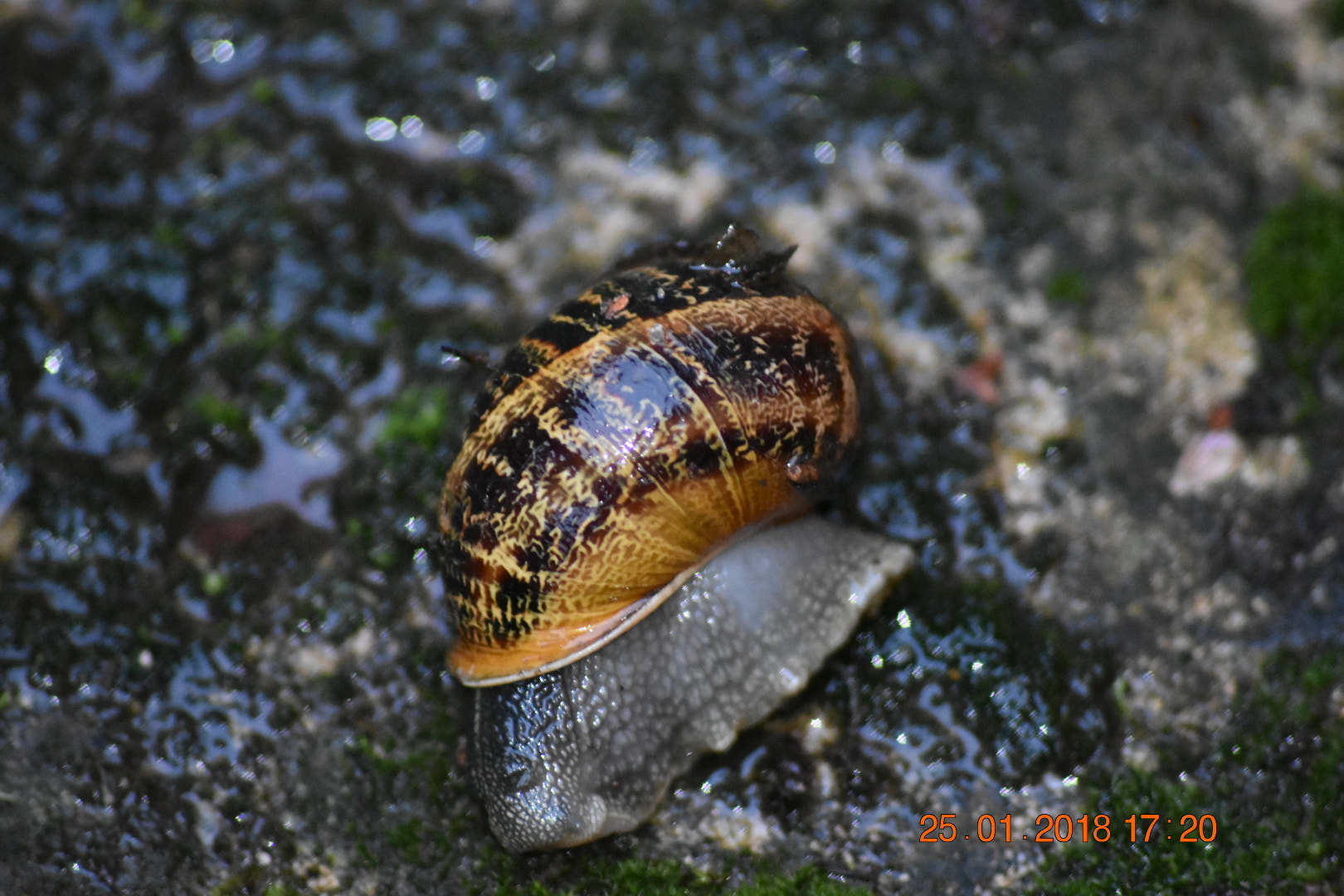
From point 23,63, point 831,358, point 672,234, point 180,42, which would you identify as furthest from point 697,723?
point 23,63

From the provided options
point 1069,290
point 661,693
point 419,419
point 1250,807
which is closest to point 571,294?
point 419,419

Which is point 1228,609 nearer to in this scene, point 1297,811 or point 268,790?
point 1297,811

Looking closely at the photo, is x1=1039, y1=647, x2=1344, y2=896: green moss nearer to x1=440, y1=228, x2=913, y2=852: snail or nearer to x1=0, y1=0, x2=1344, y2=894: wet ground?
x1=0, y1=0, x2=1344, y2=894: wet ground

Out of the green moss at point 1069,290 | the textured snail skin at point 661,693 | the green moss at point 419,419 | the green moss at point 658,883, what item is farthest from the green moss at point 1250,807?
the green moss at point 419,419

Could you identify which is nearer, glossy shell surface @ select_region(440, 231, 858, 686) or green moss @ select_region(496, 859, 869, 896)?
glossy shell surface @ select_region(440, 231, 858, 686)

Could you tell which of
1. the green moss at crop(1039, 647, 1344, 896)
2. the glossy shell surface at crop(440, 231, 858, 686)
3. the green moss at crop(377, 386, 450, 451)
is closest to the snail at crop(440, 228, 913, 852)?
the glossy shell surface at crop(440, 231, 858, 686)
